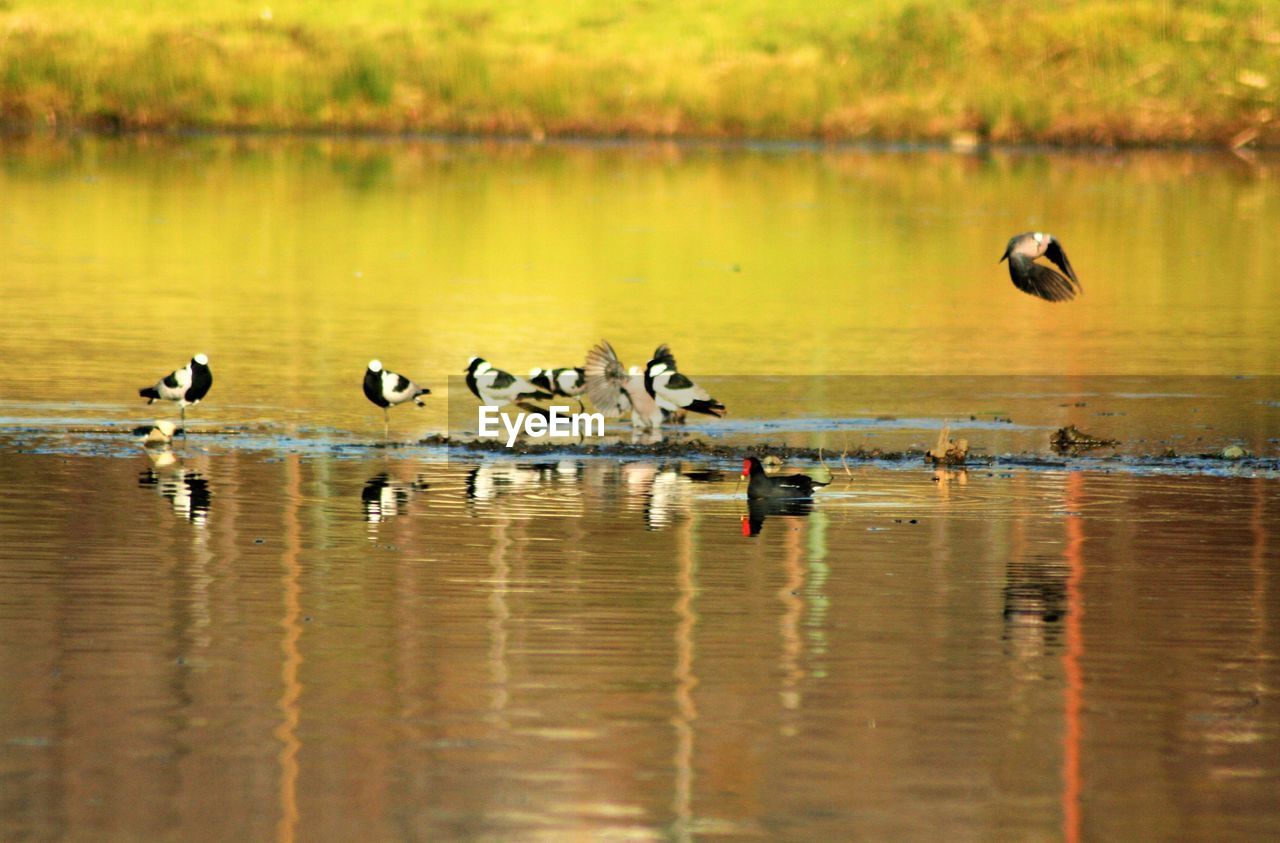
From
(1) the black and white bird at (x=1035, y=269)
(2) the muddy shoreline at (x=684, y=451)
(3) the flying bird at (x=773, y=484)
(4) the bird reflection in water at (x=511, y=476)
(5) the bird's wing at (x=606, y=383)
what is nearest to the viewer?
(3) the flying bird at (x=773, y=484)

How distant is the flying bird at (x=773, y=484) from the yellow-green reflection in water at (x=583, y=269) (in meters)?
4.81

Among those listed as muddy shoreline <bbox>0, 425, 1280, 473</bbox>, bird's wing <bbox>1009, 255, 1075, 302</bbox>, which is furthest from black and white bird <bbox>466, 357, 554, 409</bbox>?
bird's wing <bbox>1009, 255, 1075, 302</bbox>

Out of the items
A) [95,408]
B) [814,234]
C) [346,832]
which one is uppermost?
[814,234]

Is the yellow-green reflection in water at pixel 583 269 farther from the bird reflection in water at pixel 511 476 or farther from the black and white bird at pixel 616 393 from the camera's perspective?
the bird reflection in water at pixel 511 476

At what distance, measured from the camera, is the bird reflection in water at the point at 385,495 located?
16094 millimetres

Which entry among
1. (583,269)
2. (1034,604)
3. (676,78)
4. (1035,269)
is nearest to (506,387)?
(1035,269)

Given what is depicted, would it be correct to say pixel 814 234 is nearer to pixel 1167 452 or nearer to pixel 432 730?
pixel 1167 452

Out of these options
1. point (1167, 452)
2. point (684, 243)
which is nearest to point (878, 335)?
point (1167, 452)

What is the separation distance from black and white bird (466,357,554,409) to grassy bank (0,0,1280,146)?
49423 millimetres

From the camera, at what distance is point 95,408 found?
21.0m

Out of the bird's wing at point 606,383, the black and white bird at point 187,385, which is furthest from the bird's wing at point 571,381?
the black and white bird at point 187,385

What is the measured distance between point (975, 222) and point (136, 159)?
77.4ft

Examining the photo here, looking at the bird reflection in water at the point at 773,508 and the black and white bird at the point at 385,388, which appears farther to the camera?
the black and white bird at the point at 385,388

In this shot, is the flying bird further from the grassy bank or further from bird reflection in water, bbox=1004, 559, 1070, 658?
the grassy bank
